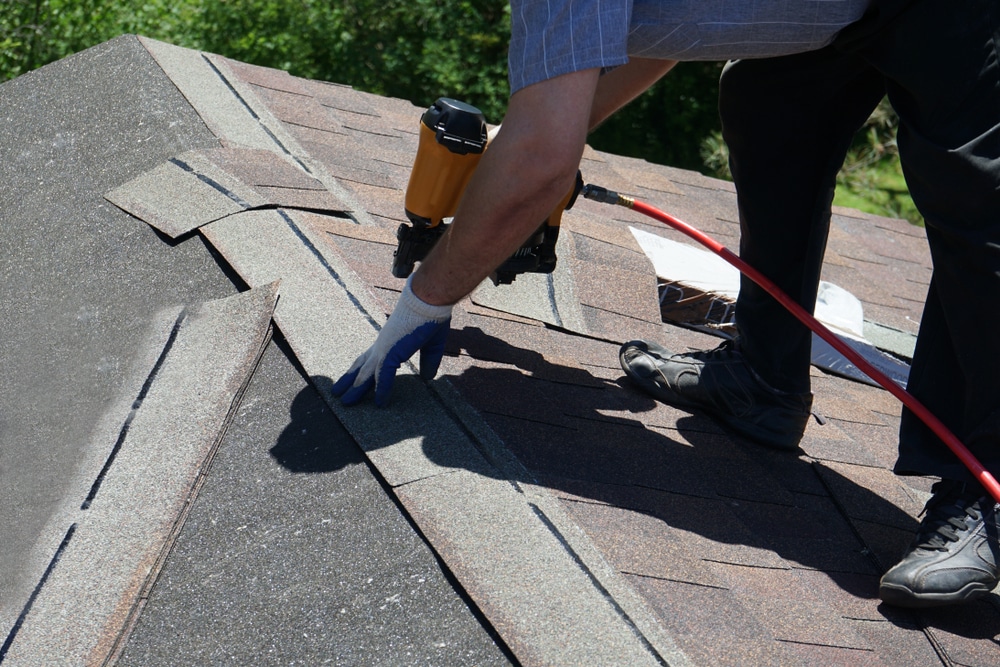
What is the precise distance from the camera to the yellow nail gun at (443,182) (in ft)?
7.59

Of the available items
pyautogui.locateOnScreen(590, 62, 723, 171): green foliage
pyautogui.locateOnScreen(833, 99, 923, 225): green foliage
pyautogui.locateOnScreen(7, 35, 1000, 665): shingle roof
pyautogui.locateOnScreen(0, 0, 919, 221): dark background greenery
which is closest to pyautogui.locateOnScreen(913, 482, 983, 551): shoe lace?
pyautogui.locateOnScreen(7, 35, 1000, 665): shingle roof

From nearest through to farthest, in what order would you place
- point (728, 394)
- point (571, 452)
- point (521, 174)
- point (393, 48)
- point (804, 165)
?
point (521, 174)
point (571, 452)
point (804, 165)
point (728, 394)
point (393, 48)

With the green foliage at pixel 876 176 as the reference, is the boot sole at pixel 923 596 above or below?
above

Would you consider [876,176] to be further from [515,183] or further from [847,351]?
[515,183]

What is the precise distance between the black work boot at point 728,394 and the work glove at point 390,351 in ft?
2.47

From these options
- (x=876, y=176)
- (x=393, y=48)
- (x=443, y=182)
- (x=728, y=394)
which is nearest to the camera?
(x=443, y=182)

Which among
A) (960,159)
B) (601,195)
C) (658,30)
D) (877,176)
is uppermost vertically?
(658,30)

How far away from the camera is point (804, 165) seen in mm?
2570

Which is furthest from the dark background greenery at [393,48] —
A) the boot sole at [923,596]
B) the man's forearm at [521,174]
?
the boot sole at [923,596]

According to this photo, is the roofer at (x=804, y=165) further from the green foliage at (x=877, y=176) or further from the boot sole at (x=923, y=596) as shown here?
the green foliage at (x=877, y=176)

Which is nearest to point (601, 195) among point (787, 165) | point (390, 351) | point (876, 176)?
point (787, 165)

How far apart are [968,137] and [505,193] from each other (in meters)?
0.98

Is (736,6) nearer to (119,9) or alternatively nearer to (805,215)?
(805,215)

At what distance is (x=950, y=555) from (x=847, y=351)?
0.62m
